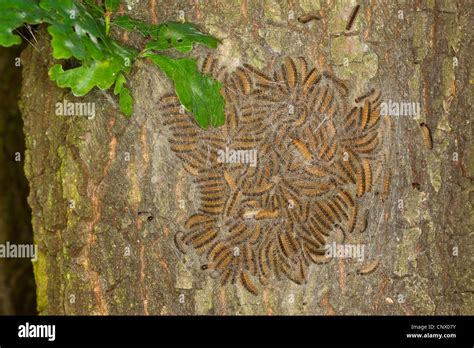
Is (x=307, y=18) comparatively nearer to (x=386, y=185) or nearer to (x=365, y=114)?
(x=365, y=114)

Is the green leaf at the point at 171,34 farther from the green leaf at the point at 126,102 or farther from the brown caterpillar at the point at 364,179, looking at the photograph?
the brown caterpillar at the point at 364,179

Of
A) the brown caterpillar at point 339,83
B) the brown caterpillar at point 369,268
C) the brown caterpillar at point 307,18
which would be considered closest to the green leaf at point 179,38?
the brown caterpillar at point 307,18

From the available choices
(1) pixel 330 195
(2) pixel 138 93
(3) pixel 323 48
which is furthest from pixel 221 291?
(3) pixel 323 48

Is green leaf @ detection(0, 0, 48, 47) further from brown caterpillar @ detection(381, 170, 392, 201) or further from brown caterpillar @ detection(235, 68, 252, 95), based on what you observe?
brown caterpillar @ detection(381, 170, 392, 201)

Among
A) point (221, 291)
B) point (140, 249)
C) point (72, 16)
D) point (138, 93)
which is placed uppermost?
point (72, 16)

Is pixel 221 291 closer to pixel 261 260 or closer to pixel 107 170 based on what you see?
pixel 261 260

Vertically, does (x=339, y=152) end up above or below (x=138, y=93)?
below
